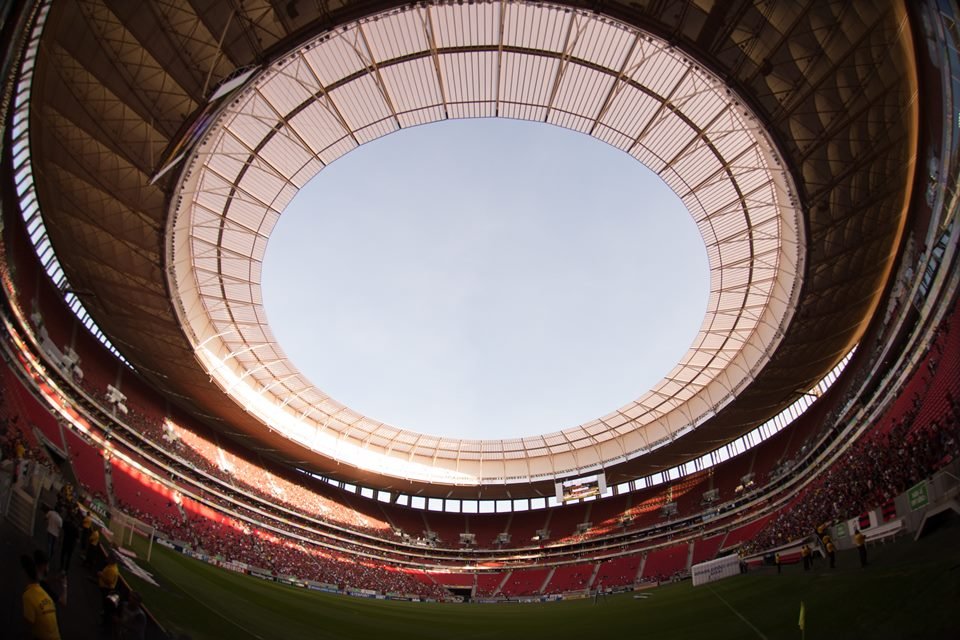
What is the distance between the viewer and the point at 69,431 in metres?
34.6

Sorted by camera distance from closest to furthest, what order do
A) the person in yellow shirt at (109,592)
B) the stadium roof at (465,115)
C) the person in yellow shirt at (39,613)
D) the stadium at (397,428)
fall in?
the person in yellow shirt at (39,613) → the person in yellow shirt at (109,592) → the stadium at (397,428) → the stadium roof at (465,115)

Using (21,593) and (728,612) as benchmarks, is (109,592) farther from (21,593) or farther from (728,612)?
(728,612)

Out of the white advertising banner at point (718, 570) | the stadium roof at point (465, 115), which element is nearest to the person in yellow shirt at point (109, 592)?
the stadium roof at point (465, 115)

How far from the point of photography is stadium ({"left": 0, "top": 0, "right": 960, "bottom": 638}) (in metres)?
16.0

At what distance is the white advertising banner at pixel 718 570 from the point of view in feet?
89.2

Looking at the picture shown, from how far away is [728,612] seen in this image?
13.4 metres

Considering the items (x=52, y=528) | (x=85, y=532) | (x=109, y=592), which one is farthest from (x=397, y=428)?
(x=109, y=592)

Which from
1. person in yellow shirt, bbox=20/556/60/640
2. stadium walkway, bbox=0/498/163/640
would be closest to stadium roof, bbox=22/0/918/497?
stadium walkway, bbox=0/498/163/640

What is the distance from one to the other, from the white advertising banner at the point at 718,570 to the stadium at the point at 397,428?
179mm

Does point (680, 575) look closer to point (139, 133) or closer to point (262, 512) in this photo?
point (262, 512)

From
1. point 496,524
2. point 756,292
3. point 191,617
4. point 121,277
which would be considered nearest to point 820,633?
point 191,617

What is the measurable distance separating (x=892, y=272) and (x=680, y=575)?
2785 cm

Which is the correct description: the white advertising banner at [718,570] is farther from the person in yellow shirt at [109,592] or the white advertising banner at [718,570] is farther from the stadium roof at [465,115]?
the person in yellow shirt at [109,592]

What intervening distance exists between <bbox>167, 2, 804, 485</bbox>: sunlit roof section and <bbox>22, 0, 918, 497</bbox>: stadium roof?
0.41 feet
